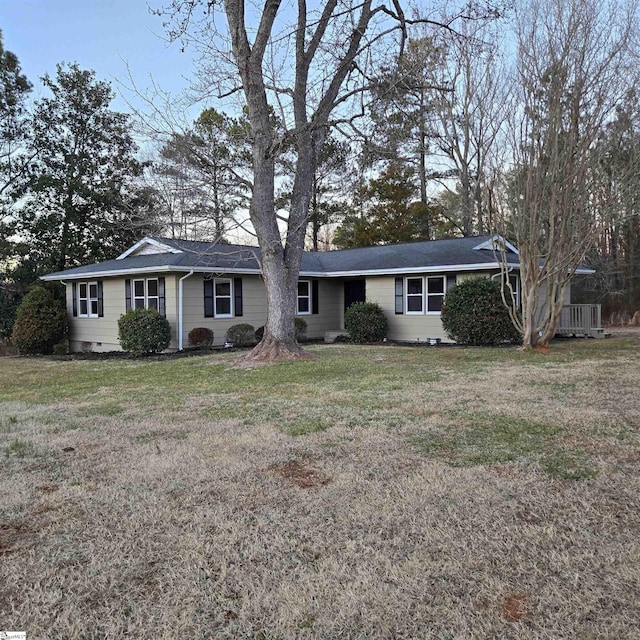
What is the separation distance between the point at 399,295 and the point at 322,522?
45.6 feet

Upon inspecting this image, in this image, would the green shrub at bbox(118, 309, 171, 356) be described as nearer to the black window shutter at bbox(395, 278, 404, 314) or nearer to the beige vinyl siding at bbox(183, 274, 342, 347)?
the beige vinyl siding at bbox(183, 274, 342, 347)

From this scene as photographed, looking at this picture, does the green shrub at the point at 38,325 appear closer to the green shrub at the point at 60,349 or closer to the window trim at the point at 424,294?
the green shrub at the point at 60,349

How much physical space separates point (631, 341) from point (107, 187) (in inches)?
813

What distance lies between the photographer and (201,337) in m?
15.0

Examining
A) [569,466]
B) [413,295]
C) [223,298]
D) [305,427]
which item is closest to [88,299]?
[223,298]

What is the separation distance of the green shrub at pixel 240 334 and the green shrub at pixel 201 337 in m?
0.61

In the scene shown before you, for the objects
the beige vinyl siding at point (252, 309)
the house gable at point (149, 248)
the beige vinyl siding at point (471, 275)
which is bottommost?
the beige vinyl siding at point (252, 309)

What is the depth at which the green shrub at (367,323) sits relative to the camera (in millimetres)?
16391

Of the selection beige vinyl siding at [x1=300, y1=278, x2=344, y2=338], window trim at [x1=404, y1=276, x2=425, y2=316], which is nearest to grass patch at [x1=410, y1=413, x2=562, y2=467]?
window trim at [x1=404, y1=276, x2=425, y2=316]

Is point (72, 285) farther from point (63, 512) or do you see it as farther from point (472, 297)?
point (63, 512)

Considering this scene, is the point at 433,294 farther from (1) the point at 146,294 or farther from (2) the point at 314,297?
(1) the point at 146,294

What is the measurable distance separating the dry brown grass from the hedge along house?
8.48m

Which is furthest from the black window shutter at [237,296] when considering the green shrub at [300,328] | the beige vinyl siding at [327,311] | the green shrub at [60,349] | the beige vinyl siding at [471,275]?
the beige vinyl siding at [471,275]

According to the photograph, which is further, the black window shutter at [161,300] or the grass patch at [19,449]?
the black window shutter at [161,300]
